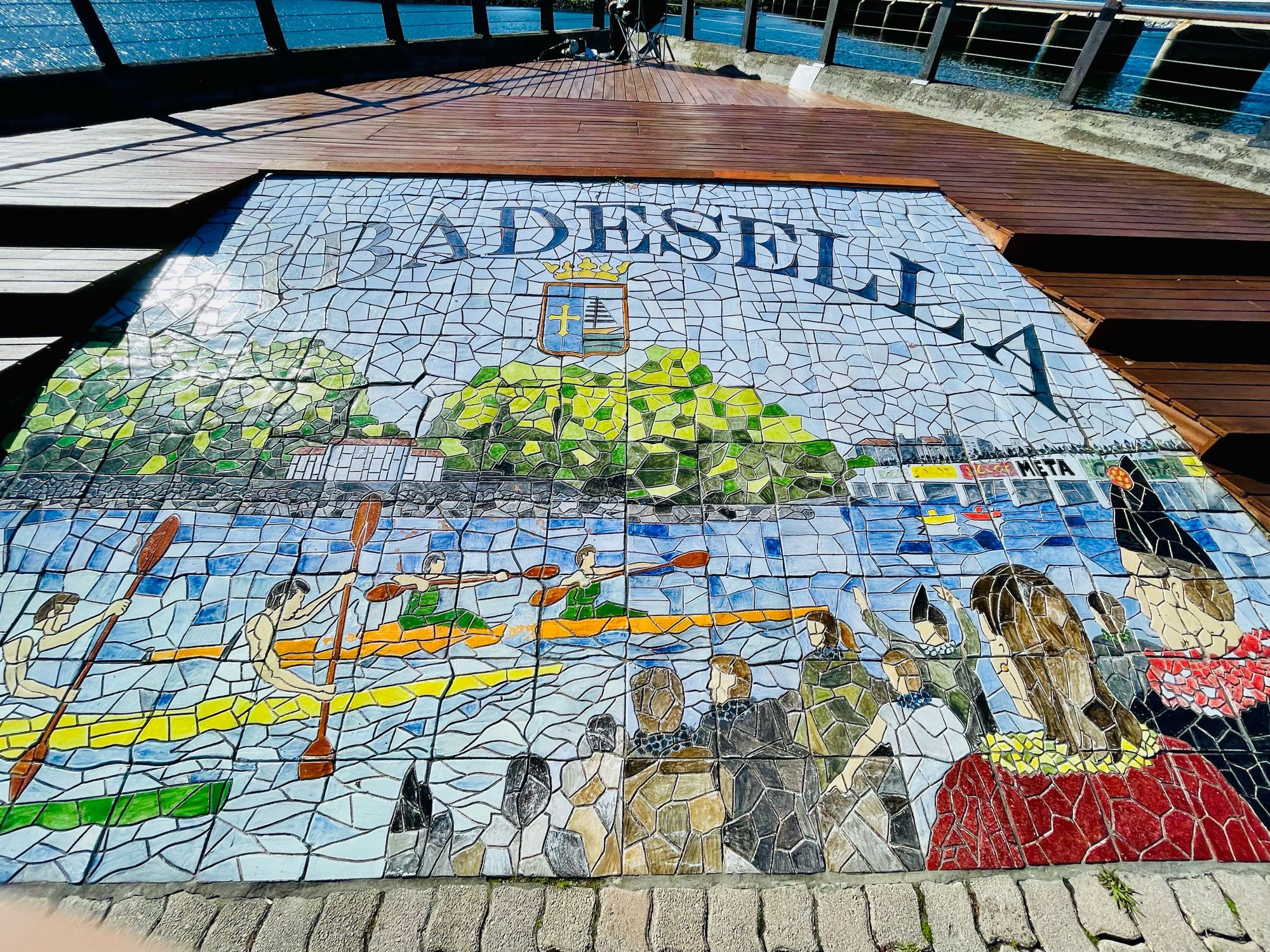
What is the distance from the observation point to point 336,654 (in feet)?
8.91

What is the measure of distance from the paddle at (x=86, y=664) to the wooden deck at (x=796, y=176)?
188 centimetres

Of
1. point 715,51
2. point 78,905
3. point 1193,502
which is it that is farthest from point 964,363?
point 715,51

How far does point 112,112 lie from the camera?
233 inches

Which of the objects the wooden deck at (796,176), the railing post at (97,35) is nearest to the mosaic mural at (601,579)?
the wooden deck at (796,176)

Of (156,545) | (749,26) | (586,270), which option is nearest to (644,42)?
(749,26)

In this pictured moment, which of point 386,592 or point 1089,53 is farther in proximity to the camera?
point 1089,53

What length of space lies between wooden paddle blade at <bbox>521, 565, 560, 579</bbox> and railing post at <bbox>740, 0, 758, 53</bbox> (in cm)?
1051

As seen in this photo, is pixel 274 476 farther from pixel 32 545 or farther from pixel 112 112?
pixel 112 112

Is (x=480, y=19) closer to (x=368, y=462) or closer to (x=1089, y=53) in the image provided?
(x=1089, y=53)

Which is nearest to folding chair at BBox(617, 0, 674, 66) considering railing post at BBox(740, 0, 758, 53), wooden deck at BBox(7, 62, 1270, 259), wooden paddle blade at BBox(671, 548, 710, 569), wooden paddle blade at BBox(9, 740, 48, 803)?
railing post at BBox(740, 0, 758, 53)

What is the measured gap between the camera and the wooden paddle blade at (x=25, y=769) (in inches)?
92.5

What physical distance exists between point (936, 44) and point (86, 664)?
9824 mm

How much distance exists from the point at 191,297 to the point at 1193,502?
20.3ft

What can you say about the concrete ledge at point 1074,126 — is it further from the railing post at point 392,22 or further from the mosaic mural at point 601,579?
the railing post at point 392,22
